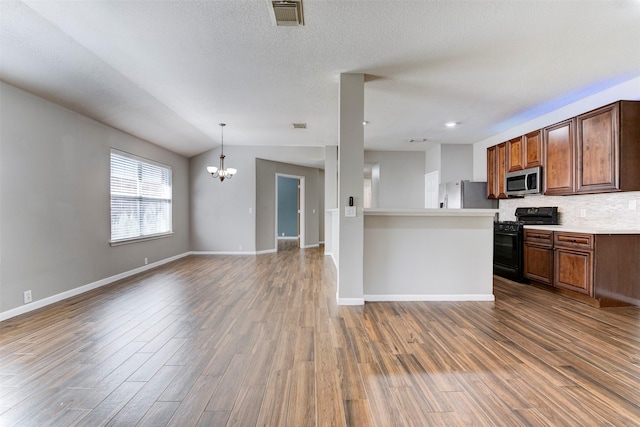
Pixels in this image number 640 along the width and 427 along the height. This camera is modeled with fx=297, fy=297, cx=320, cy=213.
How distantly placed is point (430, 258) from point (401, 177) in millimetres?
4291

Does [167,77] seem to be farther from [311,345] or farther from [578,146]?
[578,146]

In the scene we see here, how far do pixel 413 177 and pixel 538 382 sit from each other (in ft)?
19.9

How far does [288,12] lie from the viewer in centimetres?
221

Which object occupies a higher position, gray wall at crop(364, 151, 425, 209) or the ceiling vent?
the ceiling vent

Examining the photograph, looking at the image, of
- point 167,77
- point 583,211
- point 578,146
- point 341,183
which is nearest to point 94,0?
point 167,77

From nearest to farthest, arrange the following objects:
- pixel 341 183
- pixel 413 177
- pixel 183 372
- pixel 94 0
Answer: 1. pixel 183 372
2. pixel 94 0
3. pixel 341 183
4. pixel 413 177

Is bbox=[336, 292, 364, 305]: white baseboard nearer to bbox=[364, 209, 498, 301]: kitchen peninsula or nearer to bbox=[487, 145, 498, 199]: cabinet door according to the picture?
bbox=[364, 209, 498, 301]: kitchen peninsula

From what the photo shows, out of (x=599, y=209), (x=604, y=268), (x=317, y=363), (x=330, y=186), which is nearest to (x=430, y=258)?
(x=604, y=268)

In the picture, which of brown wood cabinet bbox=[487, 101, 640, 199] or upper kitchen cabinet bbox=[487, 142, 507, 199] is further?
upper kitchen cabinet bbox=[487, 142, 507, 199]

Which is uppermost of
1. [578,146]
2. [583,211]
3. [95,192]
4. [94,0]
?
[94,0]

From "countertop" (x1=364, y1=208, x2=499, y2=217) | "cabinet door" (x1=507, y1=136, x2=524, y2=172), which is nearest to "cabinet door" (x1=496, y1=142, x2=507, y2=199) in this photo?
"cabinet door" (x1=507, y1=136, x2=524, y2=172)

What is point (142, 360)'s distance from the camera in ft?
6.98

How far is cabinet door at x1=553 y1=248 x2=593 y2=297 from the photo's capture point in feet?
11.0

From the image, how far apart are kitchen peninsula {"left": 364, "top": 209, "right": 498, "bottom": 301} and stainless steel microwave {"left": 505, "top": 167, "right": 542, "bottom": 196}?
5.12 feet
